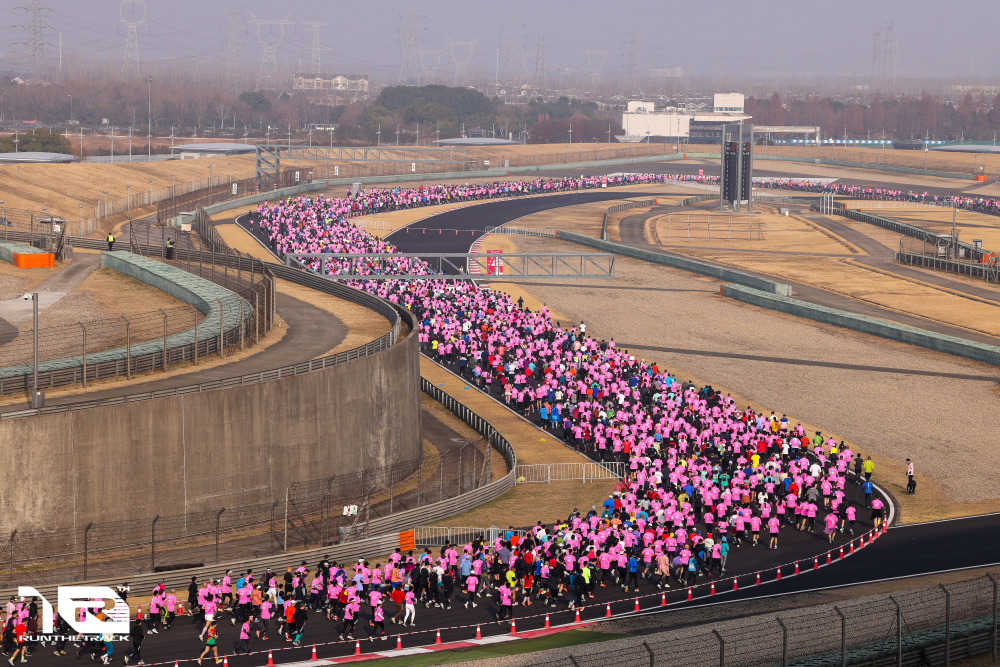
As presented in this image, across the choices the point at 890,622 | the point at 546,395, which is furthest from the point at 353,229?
the point at 890,622

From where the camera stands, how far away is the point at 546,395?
46.5 metres

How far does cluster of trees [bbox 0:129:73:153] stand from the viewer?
527 feet

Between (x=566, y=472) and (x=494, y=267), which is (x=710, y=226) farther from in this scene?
(x=566, y=472)

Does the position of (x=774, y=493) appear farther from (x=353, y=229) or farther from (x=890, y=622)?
(x=353, y=229)

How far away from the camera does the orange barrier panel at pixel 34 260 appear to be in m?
55.9

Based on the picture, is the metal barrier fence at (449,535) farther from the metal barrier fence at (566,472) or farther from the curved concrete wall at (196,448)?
the metal barrier fence at (566,472)

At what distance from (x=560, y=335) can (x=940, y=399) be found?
1621 centimetres

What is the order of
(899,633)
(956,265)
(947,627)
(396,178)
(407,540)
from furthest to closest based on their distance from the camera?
(396,178) → (956,265) → (407,540) → (947,627) → (899,633)

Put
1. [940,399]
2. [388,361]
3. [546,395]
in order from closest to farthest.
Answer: [388,361], [546,395], [940,399]

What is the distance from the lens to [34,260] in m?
56.2

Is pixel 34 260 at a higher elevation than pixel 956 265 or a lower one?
higher

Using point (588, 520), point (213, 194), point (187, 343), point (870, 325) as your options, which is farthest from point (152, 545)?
point (213, 194)

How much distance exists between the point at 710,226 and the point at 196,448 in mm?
90058

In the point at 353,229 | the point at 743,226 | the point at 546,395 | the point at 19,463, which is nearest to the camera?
the point at 19,463
